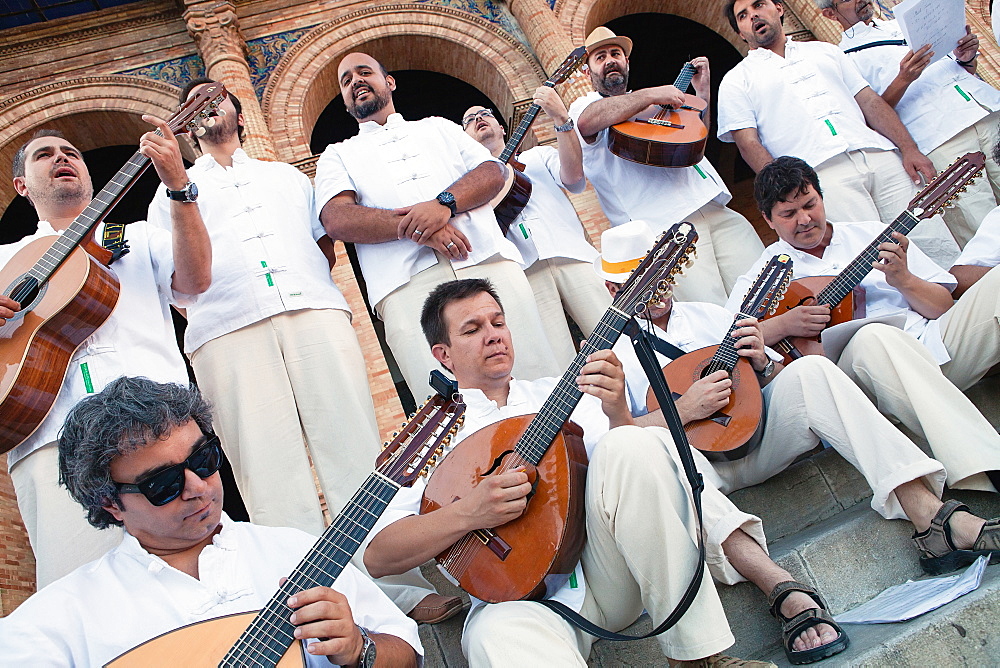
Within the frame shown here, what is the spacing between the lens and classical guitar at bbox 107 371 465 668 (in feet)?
5.79

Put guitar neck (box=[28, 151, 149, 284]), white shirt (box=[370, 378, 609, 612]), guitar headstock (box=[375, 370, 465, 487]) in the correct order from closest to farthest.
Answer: guitar headstock (box=[375, 370, 465, 487]) < white shirt (box=[370, 378, 609, 612]) < guitar neck (box=[28, 151, 149, 284])

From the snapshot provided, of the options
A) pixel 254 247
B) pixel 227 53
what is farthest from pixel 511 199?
pixel 227 53

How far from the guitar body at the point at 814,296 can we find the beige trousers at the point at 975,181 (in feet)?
4.53

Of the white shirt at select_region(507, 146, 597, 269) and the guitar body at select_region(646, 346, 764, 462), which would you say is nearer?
the guitar body at select_region(646, 346, 764, 462)

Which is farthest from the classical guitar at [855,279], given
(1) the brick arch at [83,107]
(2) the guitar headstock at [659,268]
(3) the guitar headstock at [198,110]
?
(1) the brick arch at [83,107]

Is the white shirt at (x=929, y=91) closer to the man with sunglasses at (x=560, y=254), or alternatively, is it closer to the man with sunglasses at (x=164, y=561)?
the man with sunglasses at (x=560, y=254)

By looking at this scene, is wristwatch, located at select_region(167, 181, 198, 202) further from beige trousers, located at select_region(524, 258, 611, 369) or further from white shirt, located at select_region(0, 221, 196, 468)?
beige trousers, located at select_region(524, 258, 611, 369)

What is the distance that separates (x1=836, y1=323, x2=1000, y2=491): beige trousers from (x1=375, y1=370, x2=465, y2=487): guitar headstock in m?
1.54

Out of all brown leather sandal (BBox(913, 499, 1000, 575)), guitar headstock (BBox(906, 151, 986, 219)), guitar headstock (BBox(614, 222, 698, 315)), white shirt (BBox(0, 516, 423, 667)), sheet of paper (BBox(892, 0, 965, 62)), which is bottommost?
brown leather sandal (BBox(913, 499, 1000, 575))

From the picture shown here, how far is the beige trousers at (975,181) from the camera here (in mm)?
4469

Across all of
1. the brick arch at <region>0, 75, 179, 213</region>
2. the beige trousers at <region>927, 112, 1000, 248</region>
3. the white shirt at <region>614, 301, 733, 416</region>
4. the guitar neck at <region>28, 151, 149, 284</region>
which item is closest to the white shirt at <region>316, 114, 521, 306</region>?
the white shirt at <region>614, 301, 733, 416</region>

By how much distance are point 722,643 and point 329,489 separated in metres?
1.87

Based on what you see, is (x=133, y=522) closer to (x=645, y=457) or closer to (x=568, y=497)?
(x=568, y=497)

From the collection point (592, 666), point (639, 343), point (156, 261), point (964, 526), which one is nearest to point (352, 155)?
point (156, 261)
